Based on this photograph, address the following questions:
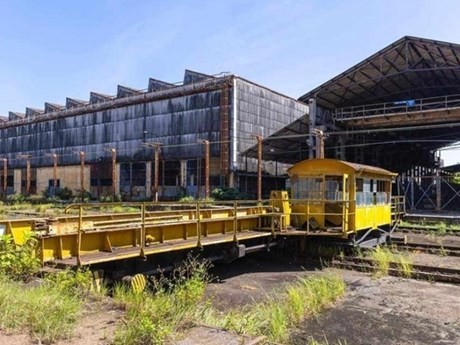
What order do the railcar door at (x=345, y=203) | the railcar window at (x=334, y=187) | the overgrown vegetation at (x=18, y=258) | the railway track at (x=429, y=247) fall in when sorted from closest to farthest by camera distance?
1. the overgrown vegetation at (x=18, y=258)
2. the railcar door at (x=345, y=203)
3. the railcar window at (x=334, y=187)
4. the railway track at (x=429, y=247)

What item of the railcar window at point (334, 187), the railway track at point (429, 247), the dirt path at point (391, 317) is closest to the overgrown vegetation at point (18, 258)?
the dirt path at point (391, 317)

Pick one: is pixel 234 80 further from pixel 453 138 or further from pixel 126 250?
pixel 126 250

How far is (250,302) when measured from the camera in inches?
347

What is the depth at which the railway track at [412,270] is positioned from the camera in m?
10.7

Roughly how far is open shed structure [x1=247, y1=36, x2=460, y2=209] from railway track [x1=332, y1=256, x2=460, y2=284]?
52.9 feet

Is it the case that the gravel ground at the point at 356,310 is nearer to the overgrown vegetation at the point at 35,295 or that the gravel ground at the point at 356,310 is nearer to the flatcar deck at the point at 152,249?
the overgrown vegetation at the point at 35,295

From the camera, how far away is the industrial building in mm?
35531

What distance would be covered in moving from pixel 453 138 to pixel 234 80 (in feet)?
68.2

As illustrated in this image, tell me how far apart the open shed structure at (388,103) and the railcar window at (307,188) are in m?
14.4

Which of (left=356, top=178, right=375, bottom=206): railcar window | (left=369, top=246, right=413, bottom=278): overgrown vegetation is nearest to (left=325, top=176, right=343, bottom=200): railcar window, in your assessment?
(left=356, top=178, right=375, bottom=206): railcar window

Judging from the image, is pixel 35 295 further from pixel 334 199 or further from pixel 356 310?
pixel 334 199

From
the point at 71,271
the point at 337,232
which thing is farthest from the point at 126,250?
the point at 337,232

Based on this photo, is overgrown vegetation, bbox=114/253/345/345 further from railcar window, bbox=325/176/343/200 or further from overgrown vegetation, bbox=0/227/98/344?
railcar window, bbox=325/176/343/200

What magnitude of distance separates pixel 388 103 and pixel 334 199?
1887 cm
